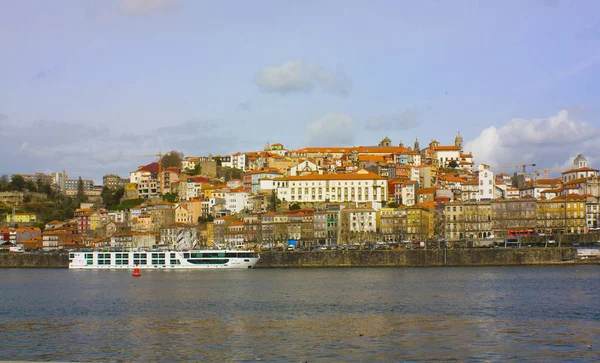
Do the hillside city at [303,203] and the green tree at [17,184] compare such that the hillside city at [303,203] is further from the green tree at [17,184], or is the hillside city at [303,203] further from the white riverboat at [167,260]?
the white riverboat at [167,260]

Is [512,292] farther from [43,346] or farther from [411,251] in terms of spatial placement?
[411,251]

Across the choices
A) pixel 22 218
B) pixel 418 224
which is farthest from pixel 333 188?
pixel 22 218

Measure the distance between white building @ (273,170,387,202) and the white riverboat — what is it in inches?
1402

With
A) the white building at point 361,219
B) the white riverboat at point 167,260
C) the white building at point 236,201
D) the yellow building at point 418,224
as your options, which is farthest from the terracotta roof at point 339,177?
the white riverboat at point 167,260

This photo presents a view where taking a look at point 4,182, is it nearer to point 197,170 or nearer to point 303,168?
point 197,170

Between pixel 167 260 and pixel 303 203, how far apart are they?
37078mm

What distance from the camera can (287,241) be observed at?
101438 mm

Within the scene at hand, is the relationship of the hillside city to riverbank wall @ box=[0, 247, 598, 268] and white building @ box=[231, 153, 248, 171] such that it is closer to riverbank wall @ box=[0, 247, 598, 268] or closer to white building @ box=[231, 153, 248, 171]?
white building @ box=[231, 153, 248, 171]

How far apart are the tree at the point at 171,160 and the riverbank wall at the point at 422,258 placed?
267 feet

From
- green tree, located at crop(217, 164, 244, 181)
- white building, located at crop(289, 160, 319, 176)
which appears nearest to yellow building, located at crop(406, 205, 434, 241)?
white building, located at crop(289, 160, 319, 176)

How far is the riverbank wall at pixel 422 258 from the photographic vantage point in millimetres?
75438

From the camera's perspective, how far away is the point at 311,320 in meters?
33.2

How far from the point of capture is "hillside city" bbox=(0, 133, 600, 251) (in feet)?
310

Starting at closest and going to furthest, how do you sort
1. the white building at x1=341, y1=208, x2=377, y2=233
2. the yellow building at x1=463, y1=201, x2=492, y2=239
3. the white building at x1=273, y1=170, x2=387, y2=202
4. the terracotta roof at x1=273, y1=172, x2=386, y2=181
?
the yellow building at x1=463, y1=201, x2=492, y2=239, the white building at x1=341, y1=208, x2=377, y2=233, the white building at x1=273, y1=170, x2=387, y2=202, the terracotta roof at x1=273, y1=172, x2=386, y2=181
